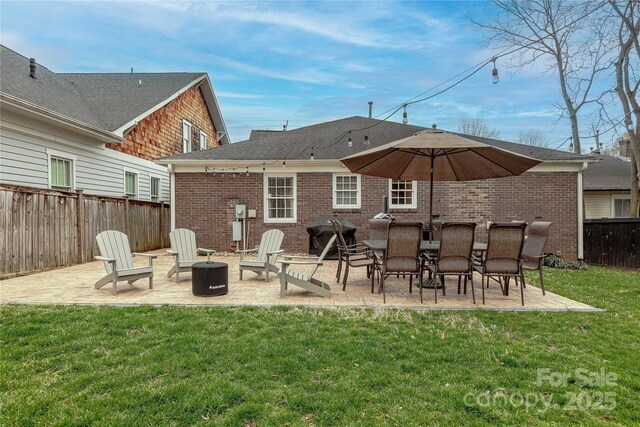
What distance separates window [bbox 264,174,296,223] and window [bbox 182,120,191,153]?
7.07 meters

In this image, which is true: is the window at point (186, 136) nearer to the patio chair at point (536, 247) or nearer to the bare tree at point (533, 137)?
the patio chair at point (536, 247)

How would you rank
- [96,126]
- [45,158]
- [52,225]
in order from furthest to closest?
[96,126]
[45,158]
[52,225]

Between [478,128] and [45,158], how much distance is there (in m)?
28.7

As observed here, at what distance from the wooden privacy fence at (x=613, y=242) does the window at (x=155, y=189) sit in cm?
1577

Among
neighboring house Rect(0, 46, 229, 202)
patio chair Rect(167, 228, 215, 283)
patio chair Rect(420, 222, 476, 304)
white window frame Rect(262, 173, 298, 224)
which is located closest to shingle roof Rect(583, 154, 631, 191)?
white window frame Rect(262, 173, 298, 224)

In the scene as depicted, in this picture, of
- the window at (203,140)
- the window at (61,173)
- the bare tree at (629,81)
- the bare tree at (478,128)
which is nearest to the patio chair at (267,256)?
the window at (61,173)

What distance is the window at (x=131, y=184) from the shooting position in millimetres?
12992

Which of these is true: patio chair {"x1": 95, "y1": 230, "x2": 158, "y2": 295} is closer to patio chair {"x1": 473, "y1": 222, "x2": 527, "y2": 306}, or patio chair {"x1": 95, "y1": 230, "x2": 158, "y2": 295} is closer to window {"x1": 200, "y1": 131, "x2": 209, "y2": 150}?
patio chair {"x1": 473, "y1": 222, "x2": 527, "y2": 306}

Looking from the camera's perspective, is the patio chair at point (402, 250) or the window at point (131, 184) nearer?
the patio chair at point (402, 250)

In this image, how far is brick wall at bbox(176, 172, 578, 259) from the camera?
11414mm

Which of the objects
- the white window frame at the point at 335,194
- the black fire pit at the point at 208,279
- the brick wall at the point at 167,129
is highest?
the brick wall at the point at 167,129

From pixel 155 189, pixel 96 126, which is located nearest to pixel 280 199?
pixel 96 126

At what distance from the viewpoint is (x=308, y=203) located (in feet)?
37.8

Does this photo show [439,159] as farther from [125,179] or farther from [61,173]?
[125,179]
